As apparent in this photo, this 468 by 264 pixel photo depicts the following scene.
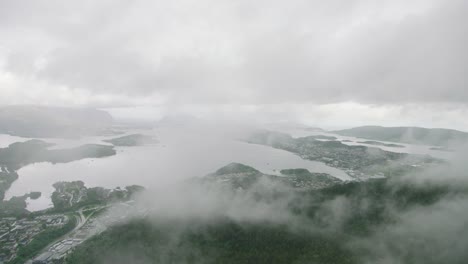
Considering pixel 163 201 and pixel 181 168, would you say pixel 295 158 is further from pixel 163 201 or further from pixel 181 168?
pixel 163 201

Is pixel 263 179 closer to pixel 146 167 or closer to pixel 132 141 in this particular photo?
pixel 146 167

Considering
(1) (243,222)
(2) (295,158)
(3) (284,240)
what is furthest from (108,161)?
(3) (284,240)

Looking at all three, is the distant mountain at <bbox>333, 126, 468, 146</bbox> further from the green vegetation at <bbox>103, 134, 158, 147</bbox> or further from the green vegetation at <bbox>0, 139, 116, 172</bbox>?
the green vegetation at <bbox>0, 139, 116, 172</bbox>

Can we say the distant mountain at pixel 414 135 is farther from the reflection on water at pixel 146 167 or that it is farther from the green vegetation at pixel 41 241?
the green vegetation at pixel 41 241

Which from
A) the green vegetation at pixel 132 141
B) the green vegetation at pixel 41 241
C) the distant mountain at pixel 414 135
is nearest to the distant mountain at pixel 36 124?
the green vegetation at pixel 132 141

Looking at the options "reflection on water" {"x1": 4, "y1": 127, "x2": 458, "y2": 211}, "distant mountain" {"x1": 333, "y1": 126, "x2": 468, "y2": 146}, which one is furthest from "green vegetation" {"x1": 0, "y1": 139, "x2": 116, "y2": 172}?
"distant mountain" {"x1": 333, "y1": 126, "x2": 468, "y2": 146}

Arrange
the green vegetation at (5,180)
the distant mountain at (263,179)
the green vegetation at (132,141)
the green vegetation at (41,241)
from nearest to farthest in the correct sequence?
the green vegetation at (41,241)
the green vegetation at (5,180)
the distant mountain at (263,179)
the green vegetation at (132,141)

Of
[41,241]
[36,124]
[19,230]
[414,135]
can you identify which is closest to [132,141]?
[36,124]

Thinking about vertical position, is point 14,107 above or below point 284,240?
above
